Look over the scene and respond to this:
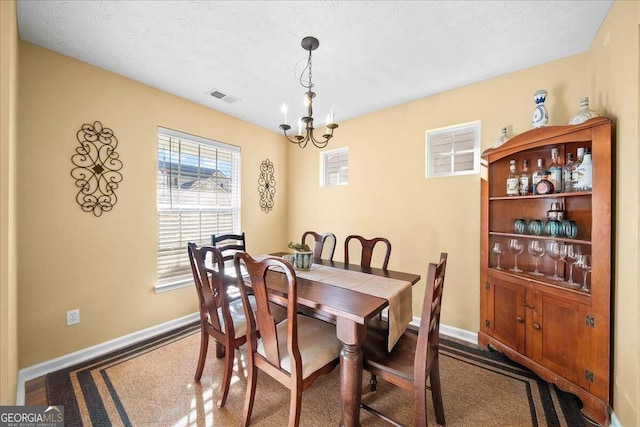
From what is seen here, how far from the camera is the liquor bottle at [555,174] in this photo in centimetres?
201

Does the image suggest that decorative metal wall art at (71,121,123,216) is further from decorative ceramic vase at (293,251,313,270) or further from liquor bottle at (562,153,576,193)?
liquor bottle at (562,153,576,193)

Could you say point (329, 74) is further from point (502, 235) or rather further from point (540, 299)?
point (540, 299)

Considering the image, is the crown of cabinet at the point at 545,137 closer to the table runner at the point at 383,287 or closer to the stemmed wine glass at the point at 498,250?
the stemmed wine glass at the point at 498,250

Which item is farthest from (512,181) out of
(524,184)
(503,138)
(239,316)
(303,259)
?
(239,316)

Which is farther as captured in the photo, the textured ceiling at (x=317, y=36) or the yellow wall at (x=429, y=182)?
the yellow wall at (x=429, y=182)

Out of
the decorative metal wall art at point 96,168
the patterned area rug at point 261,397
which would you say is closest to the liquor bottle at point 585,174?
the patterned area rug at point 261,397

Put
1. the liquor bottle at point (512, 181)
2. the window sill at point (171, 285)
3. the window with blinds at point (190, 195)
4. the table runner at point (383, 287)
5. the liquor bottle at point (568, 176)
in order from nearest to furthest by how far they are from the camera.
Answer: the table runner at point (383, 287), the liquor bottle at point (568, 176), the liquor bottle at point (512, 181), the window sill at point (171, 285), the window with blinds at point (190, 195)

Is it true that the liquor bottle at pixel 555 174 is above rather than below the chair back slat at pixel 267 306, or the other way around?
above

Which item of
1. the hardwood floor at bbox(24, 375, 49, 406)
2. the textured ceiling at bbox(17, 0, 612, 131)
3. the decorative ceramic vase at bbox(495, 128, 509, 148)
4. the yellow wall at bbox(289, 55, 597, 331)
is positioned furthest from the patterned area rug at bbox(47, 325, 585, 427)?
the textured ceiling at bbox(17, 0, 612, 131)

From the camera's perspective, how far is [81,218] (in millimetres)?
2256

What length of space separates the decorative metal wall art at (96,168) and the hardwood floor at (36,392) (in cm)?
135

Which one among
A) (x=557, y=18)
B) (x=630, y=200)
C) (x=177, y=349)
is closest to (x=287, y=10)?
(x=557, y=18)

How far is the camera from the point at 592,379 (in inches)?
64.4

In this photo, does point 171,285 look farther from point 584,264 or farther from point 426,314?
point 584,264
